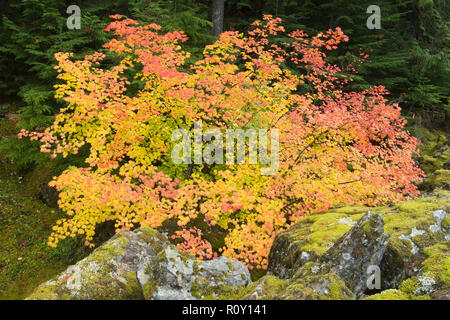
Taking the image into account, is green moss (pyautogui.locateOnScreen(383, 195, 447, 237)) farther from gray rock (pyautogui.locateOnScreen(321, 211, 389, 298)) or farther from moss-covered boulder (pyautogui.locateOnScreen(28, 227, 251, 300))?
moss-covered boulder (pyautogui.locateOnScreen(28, 227, 251, 300))

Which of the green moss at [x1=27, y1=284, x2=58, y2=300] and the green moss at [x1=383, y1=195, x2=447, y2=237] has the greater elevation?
the green moss at [x1=383, y1=195, x2=447, y2=237]

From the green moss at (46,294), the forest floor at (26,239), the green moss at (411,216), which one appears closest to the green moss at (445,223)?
the green moss at (411,216)

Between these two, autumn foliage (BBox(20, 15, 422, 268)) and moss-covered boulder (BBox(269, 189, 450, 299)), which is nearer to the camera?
moss-covered boulder (BBox(269, 189, 450, 299))

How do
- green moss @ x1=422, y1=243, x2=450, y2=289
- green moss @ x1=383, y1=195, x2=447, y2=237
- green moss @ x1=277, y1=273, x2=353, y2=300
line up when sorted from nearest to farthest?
green moss @ x1=277, y1=273, x2=353, y2=300, green moss @ x1=422, y1=243, x2=450, y2=289, green moss @ x1=383, y1=195, x2=447, y2=237

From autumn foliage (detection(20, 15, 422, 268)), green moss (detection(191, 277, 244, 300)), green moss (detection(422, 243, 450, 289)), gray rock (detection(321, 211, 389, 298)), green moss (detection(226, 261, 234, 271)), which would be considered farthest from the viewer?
autumn foliage (detection(20, 15, 422, 268))

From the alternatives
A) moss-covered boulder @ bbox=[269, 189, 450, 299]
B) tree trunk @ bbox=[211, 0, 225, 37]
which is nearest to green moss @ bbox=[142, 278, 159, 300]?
moss-covered boulder @ bbox=[269, 189, 450, 299]

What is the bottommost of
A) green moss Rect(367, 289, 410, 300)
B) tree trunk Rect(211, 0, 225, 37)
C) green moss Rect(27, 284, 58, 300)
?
green moss Rect(27, 284, 58, 300)

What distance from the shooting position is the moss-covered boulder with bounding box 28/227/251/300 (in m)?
4.40

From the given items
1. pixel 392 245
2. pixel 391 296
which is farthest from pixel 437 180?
pixel 391 296

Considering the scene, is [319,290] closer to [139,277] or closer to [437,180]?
[139,277]

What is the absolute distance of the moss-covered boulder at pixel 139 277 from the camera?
14.4 ft

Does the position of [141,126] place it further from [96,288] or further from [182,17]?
[182,17]

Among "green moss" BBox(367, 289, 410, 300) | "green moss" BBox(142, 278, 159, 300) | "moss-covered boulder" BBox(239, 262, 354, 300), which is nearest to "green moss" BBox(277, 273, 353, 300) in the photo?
"moss-covered boulder" BBox(239, 262, 354, 300)
